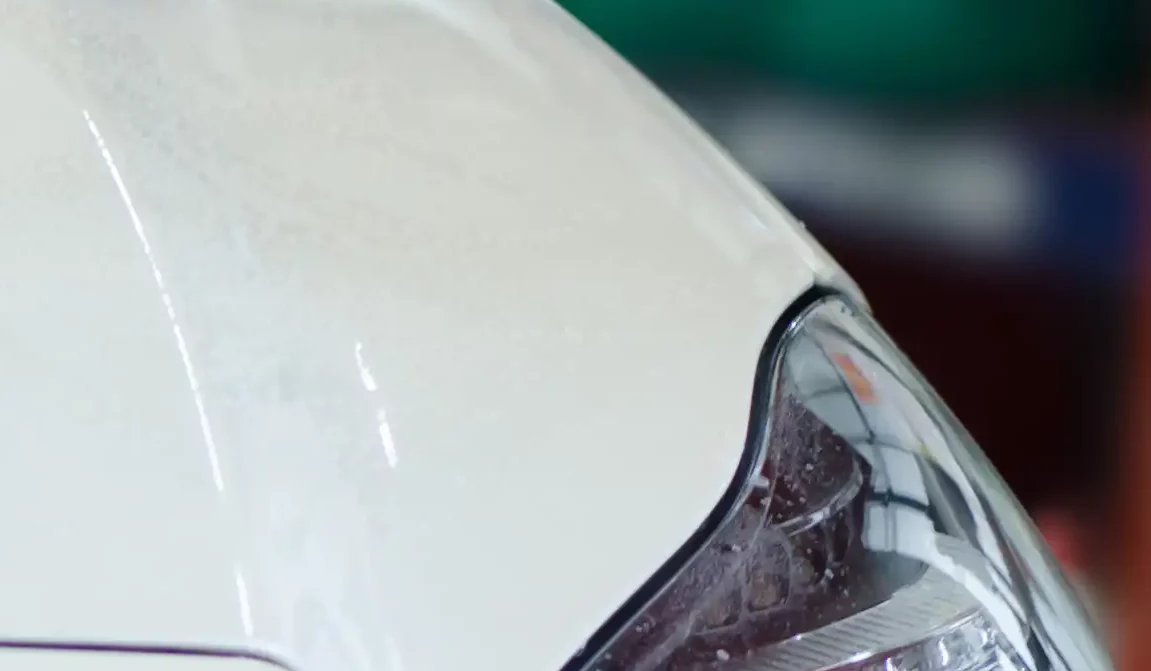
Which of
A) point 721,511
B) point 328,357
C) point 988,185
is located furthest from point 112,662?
point 988,185

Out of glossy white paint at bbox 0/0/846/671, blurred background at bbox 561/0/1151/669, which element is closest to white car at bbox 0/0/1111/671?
glossy white paint at bbox 0/0/846/671

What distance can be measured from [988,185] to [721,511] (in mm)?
1416

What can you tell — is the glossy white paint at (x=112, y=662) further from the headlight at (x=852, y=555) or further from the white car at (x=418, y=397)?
the headlight at (x=852, y=555)

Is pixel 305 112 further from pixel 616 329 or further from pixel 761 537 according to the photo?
pixel 761 537

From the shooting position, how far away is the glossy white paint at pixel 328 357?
1.20 feet

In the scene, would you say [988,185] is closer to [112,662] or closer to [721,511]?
[721,511]

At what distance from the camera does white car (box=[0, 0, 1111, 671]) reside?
14.4 inches

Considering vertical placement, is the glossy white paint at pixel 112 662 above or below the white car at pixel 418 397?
below

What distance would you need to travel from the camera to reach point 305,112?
0.48m

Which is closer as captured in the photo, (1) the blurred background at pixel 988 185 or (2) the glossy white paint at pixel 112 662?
(2) the glossy white paint at pixel 112 662

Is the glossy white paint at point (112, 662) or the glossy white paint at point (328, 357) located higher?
the glossy white paint at point (328, 357)

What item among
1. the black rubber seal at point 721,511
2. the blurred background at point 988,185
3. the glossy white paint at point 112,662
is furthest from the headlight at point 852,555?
the blurred background at point 988,185

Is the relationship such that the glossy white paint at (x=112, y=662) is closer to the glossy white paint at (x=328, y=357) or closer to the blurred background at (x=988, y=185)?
the glossy white paint at (x=328, y=357)

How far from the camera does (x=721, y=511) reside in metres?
0.43
